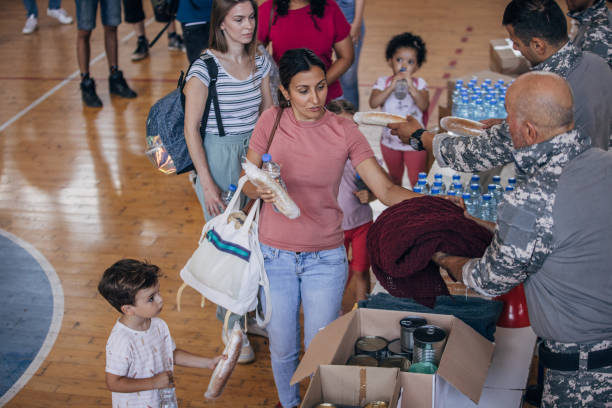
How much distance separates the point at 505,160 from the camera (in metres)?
2.77

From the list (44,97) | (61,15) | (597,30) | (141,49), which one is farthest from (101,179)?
(61,15)

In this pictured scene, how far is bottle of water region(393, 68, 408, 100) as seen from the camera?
488 centimetres

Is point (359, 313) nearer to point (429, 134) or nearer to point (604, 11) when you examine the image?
point (429, 134)

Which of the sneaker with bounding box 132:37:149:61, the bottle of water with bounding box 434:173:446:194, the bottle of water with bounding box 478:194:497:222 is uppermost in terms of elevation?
the bottle of water with bounding box 434:173:446:194

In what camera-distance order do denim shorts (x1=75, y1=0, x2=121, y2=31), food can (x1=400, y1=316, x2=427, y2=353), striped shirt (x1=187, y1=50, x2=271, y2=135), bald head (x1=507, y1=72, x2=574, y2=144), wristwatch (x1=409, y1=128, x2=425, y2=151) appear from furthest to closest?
denim shorts (x1=75, y1=0, x2=121, y2=31) → striped shirt (x1=187, y1=50, x2=271, y2=135) → wristwatch (x1=409, y1=128, x2=425, y2=151) → food can (x1=400, y1=316, x2=427, y2=353) → bald head (x1=507, y1=72, x2=574, y2=144)

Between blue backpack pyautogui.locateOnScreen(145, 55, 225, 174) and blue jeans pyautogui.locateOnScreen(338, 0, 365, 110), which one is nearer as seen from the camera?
blue backpack pyautogui.locateOnScreen(145, 55, 225, 174)

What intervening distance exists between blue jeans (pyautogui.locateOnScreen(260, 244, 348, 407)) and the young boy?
1.22ft

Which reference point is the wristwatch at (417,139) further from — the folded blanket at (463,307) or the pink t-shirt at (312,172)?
the folded blanket at (463,307)

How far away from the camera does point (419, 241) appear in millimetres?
2488

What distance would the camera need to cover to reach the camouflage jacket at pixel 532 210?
81.9 inches

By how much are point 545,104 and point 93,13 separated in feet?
20.9

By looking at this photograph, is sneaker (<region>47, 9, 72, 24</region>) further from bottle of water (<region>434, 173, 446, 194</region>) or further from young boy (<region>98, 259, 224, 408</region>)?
young boy (<region>98, 259, 224, 408</region>)

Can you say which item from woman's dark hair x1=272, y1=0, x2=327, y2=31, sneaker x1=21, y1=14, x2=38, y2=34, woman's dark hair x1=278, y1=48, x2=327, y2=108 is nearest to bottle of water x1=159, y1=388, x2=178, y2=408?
woman's dark hair x1=278, y1=48, x2=327, y2=108

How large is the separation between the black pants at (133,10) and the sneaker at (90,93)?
4.50 feet
